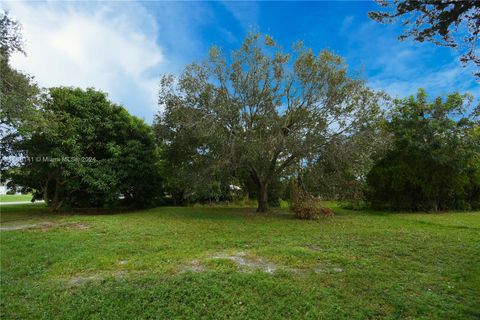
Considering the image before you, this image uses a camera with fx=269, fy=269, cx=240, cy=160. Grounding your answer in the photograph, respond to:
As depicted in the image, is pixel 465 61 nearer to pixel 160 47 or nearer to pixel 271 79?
pixel 271 79

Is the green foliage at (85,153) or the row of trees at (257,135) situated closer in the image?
the row of trees at (257,135)

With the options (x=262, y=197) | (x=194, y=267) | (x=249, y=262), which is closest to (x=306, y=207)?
(x=262, y=197)

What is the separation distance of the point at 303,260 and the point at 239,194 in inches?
534

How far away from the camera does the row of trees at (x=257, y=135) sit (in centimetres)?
1022

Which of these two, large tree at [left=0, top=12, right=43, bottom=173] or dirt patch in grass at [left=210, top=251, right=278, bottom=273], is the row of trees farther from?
dirt patch in grass at [left=210, top=251, right=278, bottom=273]

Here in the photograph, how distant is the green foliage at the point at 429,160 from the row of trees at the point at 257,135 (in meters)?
0.05

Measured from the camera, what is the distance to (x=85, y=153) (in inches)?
508

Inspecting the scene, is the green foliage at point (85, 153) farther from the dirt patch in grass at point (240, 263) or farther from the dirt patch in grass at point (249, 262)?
the dirt patch in grass at point (249, 262)

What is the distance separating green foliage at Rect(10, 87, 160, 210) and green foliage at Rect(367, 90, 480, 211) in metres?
11.9

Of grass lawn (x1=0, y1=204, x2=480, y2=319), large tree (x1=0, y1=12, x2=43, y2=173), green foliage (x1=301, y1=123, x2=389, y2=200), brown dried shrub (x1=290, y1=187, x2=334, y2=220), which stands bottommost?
grass lawn (x1=0, y1=204, x2=480, y2=319)

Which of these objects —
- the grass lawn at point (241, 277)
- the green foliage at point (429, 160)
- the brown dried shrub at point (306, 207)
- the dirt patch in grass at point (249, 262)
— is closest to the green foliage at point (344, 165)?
the brown dried shrub at point (306, 207)

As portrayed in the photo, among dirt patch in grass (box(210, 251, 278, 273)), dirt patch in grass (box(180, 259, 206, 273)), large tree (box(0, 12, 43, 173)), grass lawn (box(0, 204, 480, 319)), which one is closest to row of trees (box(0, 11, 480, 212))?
large tree (box(0, 12, 43, 173))

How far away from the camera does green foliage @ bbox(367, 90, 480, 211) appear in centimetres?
1203

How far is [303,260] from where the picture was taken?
463 cm
